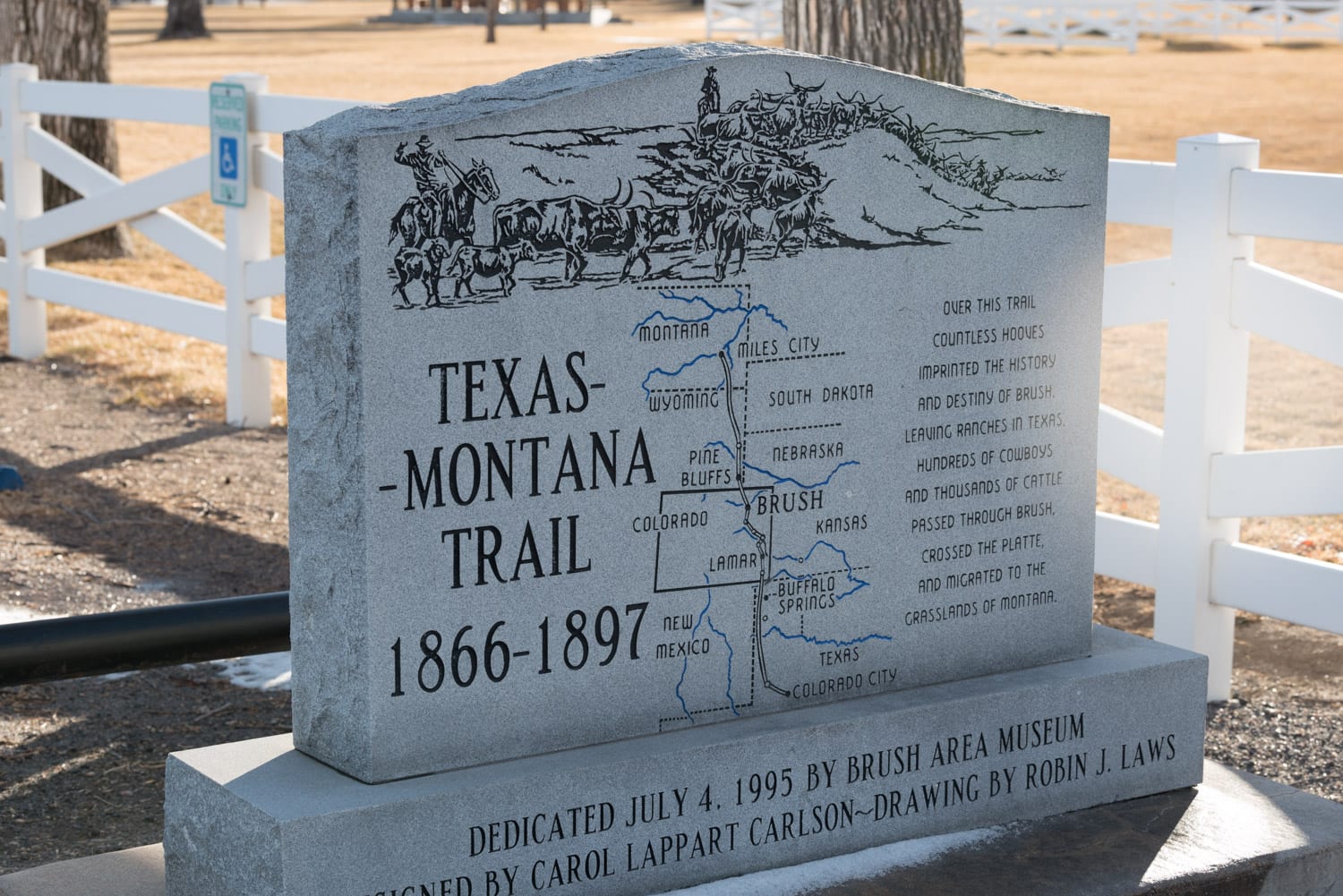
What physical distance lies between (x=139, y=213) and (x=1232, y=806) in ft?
21.4

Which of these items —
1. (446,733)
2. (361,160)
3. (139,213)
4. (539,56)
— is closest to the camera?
(361,160)

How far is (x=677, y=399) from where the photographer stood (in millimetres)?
2977

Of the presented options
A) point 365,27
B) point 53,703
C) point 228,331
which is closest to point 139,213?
point 228,331

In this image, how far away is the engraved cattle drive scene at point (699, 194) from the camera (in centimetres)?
271

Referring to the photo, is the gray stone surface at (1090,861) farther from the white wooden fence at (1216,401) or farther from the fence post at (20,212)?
the fence post at (20,212)

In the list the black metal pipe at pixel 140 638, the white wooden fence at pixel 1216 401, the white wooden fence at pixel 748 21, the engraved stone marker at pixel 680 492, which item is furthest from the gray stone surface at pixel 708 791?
the white wooden fence at pixel 748 21

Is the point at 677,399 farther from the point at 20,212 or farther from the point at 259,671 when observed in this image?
the point at 20,212

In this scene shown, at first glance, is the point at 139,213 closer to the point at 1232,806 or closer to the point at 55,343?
the point at 55,343

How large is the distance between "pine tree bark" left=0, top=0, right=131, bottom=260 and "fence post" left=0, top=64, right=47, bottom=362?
7.57ft

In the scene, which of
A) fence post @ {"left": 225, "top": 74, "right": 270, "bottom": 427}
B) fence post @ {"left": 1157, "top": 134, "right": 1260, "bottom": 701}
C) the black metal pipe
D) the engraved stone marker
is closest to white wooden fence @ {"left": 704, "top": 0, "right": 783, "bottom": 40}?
fence post @ {"left": 225, "top": 74, "right": 270, "bottom": 427}

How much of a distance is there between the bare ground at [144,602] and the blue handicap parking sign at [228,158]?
1.20 m

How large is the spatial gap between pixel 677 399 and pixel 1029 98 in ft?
64.1

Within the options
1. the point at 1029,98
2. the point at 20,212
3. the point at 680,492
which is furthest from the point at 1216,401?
the point at 1029,98

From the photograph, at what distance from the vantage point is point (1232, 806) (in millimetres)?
3434
